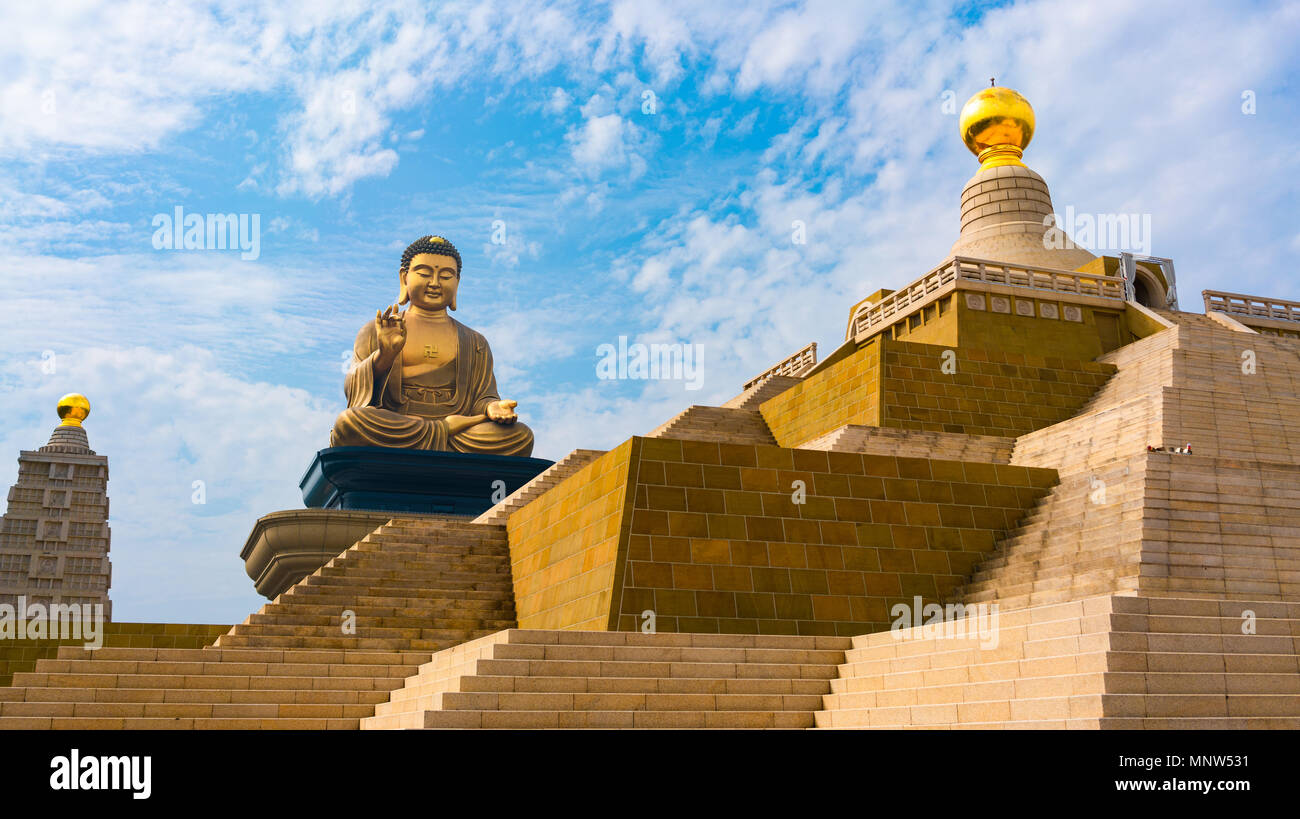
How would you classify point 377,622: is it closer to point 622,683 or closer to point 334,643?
point 334,643

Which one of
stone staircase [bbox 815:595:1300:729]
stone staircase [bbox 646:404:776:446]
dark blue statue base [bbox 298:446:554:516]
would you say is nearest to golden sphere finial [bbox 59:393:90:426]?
dark blue statue base [bbox 298:446:554:516]

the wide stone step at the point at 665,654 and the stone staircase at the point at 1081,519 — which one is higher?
the stone staircase at the point at 1081,519

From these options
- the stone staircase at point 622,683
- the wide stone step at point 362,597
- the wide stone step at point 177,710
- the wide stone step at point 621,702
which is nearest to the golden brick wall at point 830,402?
the wide stone step at point 362,597

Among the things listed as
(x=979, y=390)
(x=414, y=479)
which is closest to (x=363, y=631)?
(x=979, y=390)

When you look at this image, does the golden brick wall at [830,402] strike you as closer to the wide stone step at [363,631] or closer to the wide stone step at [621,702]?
the wide stone step at [363,631]

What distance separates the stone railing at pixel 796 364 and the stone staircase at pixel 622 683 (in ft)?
49.2

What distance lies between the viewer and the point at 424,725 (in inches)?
323

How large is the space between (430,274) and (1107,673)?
Answer: 26174 millimetres

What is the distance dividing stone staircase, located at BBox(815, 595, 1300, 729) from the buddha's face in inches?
946

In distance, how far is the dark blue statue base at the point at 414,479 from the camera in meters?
28.2

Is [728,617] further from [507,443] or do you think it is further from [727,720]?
[507,443]

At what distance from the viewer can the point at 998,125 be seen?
2855cm

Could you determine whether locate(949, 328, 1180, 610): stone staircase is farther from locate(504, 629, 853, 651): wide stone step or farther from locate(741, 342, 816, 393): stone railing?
locate(741, 342, 816, 393): stone railing

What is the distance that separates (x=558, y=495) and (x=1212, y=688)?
8.89 metres
